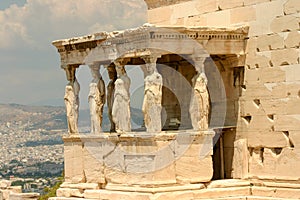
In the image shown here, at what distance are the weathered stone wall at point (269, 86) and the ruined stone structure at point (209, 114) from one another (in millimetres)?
20

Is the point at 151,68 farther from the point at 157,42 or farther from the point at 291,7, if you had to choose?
the point at 291,7

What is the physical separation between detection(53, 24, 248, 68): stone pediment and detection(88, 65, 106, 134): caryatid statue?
1.11ft

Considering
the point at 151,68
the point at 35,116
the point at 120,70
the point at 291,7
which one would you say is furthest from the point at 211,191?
the point at 35,116

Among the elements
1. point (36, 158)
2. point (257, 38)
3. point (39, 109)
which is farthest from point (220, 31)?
point (39, 109)

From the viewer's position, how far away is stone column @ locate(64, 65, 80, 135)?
22391 mm

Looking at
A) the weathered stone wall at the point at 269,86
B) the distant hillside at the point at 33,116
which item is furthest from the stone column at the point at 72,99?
the distant hillside at the point at 33,116

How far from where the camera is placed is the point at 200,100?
20.7 meters

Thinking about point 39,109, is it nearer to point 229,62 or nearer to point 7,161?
point 7,161

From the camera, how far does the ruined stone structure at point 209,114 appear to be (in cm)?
2017

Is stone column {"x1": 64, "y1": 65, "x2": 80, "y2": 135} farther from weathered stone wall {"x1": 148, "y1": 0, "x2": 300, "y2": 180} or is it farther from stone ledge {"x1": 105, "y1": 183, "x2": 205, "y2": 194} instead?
weathered stone wall {"x1": 148, "y1": 0, "x2": 300, "y2": 180}

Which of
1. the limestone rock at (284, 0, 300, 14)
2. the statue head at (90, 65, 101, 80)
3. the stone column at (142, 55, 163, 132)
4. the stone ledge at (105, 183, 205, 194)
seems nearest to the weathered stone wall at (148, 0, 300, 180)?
the limestone rock at (284, 0, 300, 14)

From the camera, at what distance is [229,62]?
21531 mm

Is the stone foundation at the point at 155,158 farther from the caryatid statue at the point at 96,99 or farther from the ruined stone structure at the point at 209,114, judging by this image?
the caryatid statue at the point at 96,99

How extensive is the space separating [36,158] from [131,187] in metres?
77.1
